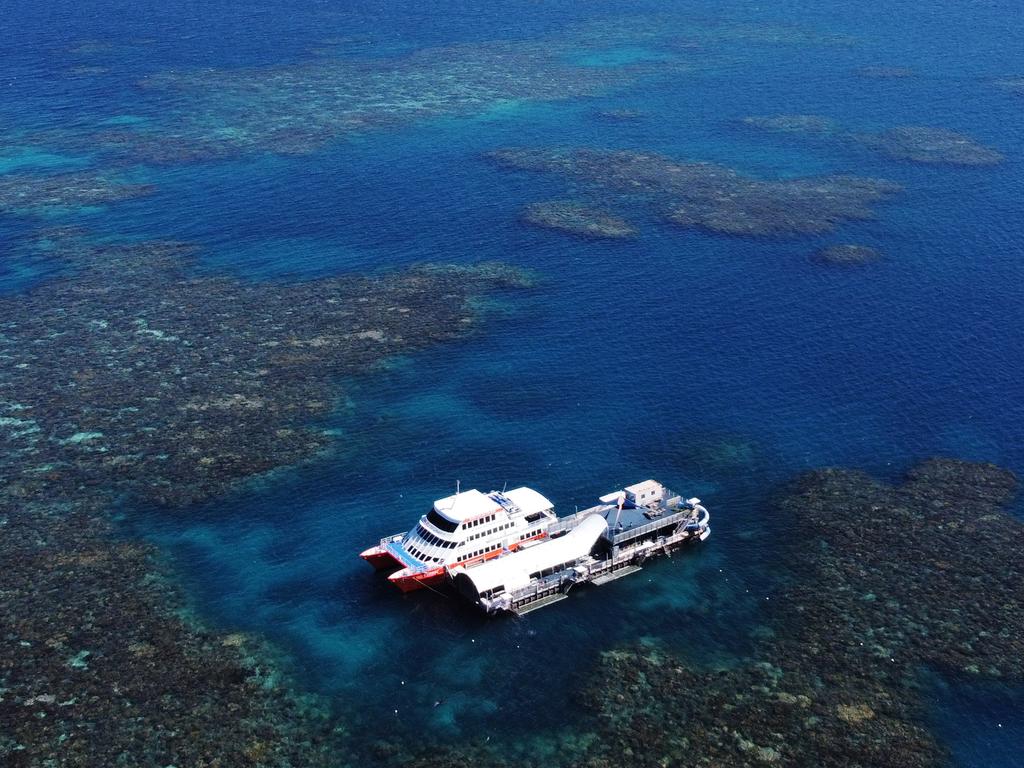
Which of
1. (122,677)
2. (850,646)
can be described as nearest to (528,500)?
(850,646)

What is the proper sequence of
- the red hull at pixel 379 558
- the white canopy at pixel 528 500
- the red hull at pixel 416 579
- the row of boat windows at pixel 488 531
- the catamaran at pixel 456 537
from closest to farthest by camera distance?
the red hull at pixel 416 579 < the catamaran at pixel 456 537 < the row of boat windows at pixel 488 531 < the red hull at pixel 379 558 < the white canopy at pixel 528 500

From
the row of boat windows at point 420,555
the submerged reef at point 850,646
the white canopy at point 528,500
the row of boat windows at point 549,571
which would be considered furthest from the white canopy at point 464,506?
the submerged reef at point 850,646

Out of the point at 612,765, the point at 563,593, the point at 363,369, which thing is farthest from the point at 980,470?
the point at 363,369

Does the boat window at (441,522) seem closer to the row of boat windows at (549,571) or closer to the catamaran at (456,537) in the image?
the catamaran at (456,537)

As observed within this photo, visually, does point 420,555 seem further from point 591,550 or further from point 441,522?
point 591,550

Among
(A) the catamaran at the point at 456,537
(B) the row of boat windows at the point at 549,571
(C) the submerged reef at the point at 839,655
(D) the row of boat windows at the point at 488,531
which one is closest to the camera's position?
(C) the submerged reef at the point at 839,655

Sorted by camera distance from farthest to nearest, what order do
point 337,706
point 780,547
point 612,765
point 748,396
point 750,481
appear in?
point 748,396 → point 750,481 → point 780,547 → point 337,706 → point 612,765

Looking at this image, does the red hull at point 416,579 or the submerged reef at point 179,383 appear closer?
the red hull at point 416,579

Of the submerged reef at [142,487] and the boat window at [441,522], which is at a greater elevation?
the boat window at [441,522]

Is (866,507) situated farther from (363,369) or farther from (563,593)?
(363,369)
